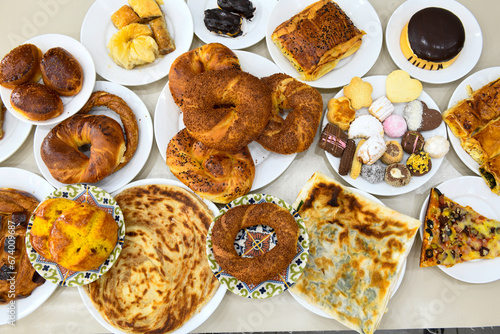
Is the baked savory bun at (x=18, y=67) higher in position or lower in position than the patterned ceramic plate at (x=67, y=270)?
higher

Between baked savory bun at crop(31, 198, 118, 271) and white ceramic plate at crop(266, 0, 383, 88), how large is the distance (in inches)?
66.3

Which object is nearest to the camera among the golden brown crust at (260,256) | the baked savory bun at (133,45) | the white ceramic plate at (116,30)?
the golden brown crust at (260,256)

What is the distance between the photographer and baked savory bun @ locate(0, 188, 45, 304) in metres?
2.33

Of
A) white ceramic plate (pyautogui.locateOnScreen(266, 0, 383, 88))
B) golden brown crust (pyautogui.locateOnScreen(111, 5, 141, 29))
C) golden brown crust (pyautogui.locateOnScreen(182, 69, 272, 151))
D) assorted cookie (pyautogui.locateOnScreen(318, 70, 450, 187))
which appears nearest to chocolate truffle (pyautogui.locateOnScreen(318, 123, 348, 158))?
assorted cookie (pyautogui.locateOnScreen(318, 70, 450, 187))

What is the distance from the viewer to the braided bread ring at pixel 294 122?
7.58 feet

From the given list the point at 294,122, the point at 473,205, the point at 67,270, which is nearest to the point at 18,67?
the point at 67,270

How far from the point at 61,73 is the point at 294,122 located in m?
1.65

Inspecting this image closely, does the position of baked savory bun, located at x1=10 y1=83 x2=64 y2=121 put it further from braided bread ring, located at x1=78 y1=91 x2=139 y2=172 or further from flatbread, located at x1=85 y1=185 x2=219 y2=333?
flatbread, located at x1=85 y1=185 x2=219 y2=333

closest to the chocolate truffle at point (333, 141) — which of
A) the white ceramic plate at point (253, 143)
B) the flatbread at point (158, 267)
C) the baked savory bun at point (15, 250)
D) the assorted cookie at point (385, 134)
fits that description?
the assorted cookie at point (385, 134)

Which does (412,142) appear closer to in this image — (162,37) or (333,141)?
(333,141)

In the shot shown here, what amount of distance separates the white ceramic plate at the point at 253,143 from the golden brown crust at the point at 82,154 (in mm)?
283

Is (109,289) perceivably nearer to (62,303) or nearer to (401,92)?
(62,303)

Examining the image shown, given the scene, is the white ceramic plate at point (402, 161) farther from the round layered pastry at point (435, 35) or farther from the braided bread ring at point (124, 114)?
the braided bread ring at point (124, 114)

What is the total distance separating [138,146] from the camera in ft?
8.38
